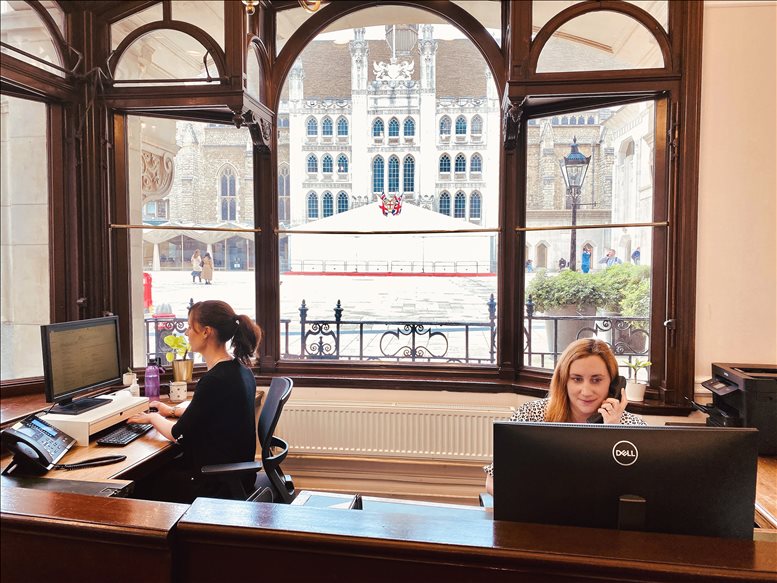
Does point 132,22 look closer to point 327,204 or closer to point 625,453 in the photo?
point 327,204

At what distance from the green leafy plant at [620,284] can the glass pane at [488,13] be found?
4.93 ft

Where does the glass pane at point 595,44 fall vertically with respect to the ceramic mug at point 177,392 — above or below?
above

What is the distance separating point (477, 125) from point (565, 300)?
46.7 inches

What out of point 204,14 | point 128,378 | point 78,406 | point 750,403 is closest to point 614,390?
point 750,403

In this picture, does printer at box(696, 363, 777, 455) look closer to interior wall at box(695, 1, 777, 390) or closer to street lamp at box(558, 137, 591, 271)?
interior wall at box(695, 1, 777, 390)

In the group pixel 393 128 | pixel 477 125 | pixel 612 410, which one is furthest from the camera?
pixel 393 128

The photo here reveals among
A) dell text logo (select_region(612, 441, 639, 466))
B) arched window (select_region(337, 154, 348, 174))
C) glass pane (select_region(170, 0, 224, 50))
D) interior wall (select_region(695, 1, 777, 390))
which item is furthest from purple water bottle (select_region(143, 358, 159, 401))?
interior wall (select_region(695, 1, 777, 390))

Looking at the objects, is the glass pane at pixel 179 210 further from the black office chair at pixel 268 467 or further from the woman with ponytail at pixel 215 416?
the black office chair at pixel 268 467

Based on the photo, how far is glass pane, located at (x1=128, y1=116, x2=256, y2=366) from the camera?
10.5 ft

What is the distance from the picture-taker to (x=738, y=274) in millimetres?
2703

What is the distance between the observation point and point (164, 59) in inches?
120

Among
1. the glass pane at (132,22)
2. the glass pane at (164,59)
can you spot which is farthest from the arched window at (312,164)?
the glass pane at (132,22)

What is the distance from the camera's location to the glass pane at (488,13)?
3.09 meters

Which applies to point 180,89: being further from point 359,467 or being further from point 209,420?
point 359,467
